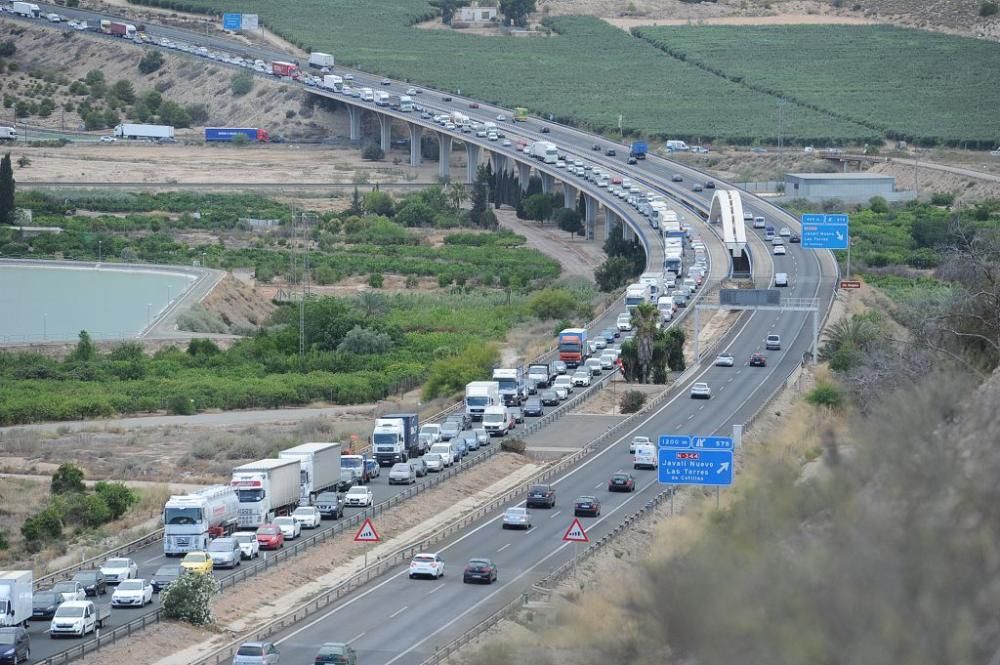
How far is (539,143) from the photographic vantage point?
5802 inches

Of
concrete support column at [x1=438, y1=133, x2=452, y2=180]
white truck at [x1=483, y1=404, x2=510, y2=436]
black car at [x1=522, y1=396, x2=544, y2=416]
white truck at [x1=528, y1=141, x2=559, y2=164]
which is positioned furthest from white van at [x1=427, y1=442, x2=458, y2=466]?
concrete support column at [x1=438, y1=133, x2=452, y2=180]

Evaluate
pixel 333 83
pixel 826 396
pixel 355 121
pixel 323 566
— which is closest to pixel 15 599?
pixel 323 566

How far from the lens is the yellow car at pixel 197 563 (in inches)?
1686

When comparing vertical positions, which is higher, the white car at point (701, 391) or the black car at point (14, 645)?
the black car at point (14, 645)

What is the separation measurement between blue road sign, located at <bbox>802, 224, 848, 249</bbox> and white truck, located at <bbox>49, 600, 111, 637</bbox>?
59623mm

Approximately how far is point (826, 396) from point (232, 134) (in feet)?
397

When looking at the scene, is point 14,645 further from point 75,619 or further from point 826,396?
point 826,396

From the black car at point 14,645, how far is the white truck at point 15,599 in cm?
147

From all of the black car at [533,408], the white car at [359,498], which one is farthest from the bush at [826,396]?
the white car at [359,498]

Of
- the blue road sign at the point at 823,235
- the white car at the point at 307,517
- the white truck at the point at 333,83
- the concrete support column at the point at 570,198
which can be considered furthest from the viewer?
the white truck at the point at 333,83

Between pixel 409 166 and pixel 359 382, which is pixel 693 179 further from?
pixel 359 382

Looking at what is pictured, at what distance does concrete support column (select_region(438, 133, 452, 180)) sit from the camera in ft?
515

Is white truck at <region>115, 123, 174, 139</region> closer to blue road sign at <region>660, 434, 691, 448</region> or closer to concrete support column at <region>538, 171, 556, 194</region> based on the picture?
concrete support column at <region>538, 171, 556, 194</region>

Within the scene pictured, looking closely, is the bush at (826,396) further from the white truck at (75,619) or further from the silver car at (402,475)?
the white truck at (75,619)
